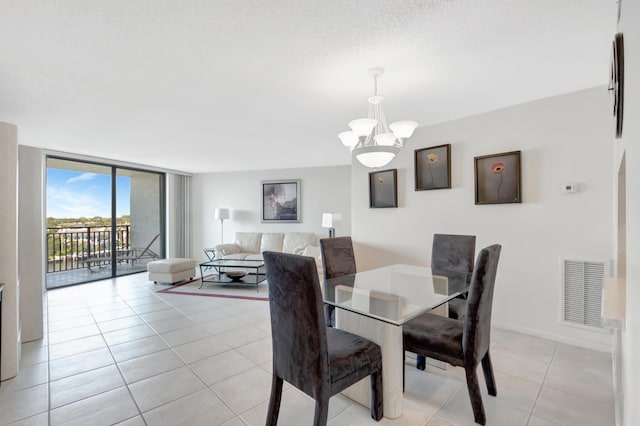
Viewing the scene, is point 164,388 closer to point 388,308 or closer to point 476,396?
point 388,308

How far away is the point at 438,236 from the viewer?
2988 mm

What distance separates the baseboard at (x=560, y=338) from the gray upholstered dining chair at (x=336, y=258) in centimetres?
172

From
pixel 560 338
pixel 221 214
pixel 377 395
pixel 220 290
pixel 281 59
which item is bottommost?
pixel 220 290

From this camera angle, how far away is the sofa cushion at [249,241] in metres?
6.65

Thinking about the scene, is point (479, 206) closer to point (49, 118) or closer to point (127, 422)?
point (127, 422)

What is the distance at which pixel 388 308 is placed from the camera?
1.78m

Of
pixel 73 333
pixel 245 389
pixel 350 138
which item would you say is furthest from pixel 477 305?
pixel 73 333

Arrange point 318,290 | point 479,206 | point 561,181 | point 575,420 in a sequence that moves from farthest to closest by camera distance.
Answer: point 479,206
point 561,181
point 575,420
point 318,290

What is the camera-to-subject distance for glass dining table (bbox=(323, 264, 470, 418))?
1.73 metres

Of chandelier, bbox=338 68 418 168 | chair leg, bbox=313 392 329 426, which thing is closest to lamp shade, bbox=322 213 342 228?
chandelier, bbox=338 68 418 168

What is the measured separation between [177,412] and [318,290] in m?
1.30

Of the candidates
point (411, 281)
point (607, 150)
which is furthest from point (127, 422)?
point (607, 150)

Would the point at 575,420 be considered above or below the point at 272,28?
below

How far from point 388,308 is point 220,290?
12.4 ft
